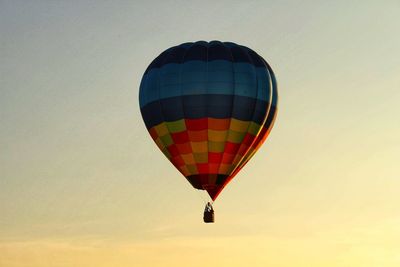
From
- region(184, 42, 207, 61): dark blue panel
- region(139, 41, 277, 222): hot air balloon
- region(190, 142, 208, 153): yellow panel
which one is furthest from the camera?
region(184, 42, 207, 61): dark blue panel

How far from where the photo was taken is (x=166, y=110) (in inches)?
3504

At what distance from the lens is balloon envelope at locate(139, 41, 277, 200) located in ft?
290

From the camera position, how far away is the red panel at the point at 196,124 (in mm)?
88500

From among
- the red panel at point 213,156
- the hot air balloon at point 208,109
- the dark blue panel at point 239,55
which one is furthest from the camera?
the dark blue panel at point 239,55

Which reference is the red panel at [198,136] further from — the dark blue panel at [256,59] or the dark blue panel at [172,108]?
the dark blue panel at [256,59]

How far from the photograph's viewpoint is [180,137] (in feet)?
292

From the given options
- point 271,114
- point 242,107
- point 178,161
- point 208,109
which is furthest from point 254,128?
point 178,161

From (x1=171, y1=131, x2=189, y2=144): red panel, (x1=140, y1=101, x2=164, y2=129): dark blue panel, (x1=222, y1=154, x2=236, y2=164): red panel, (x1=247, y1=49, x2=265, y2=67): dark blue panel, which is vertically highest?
(x1=247, y1=49, x2=265, y2=67): dark blue panel

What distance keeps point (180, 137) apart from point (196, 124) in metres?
1.44

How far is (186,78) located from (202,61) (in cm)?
158

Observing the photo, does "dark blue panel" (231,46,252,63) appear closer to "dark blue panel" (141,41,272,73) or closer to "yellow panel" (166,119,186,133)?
"dark blue panel" (141,41,272,73)

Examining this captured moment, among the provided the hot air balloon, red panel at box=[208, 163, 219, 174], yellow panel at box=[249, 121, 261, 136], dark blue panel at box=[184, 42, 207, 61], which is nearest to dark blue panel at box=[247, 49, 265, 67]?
the hot air balloon

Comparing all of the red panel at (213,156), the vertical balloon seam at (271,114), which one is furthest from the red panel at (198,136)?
the vertical balloon seam at (271,114)

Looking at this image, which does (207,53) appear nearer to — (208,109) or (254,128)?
(208,109)
